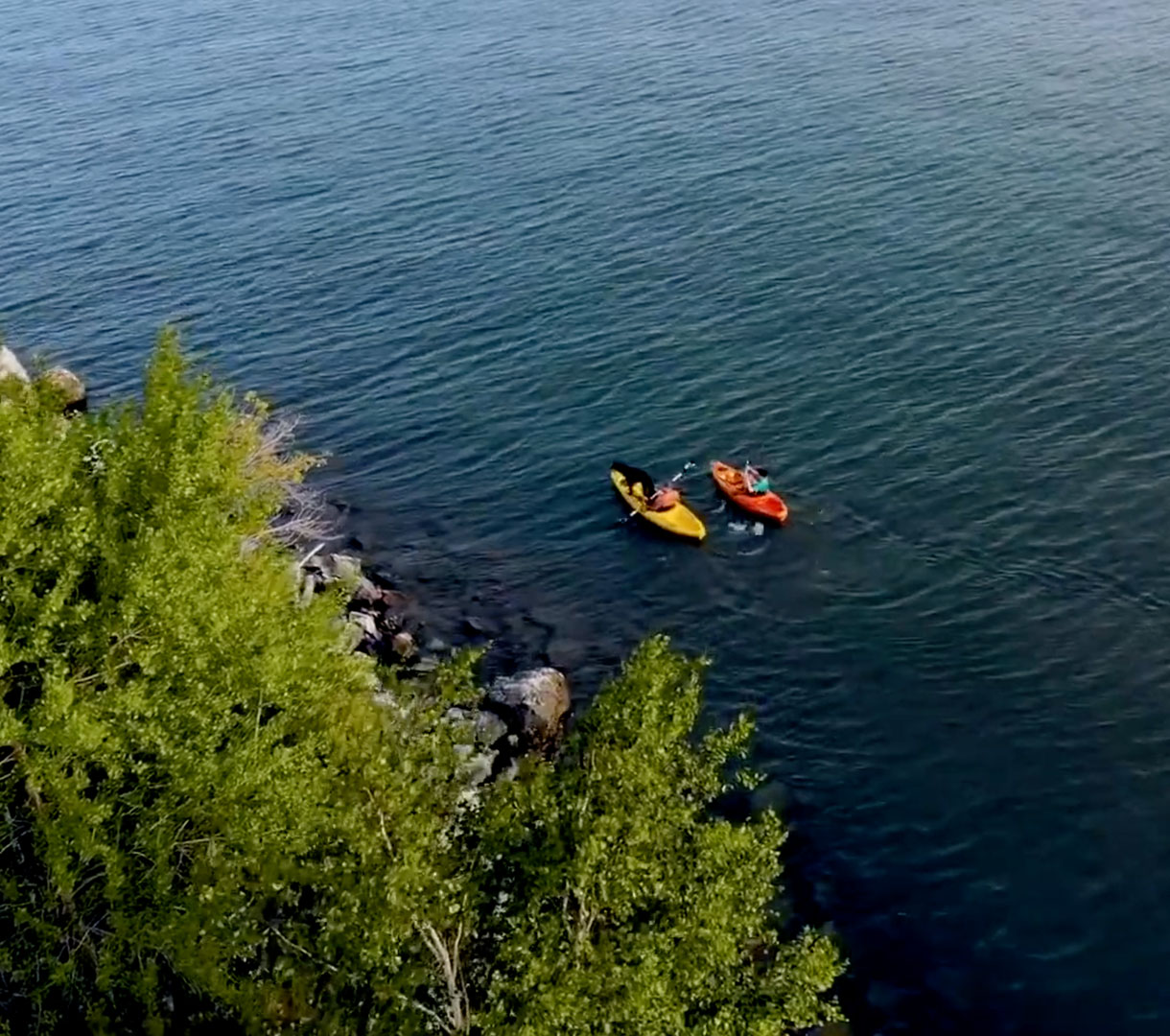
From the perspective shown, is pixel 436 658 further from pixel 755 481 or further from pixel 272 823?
pixel 272 823

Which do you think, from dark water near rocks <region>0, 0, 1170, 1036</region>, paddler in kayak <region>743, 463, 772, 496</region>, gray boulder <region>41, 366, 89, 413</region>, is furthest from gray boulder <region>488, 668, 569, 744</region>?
gray boulder <region>41, 366, 89, 413</region>

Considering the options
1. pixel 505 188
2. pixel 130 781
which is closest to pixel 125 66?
pixel 505 188

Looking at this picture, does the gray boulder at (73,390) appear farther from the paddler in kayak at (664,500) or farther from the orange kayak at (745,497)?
the orange kayak at (745,497)

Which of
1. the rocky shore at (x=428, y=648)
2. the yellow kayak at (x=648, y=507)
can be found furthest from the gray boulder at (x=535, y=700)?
the yellow kayak at (x=648, y=507)

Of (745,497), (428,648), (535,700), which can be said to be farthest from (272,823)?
(745,497)

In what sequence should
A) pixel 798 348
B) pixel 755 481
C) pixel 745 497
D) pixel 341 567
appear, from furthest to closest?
pixel 798 348, pixel 745 497, pixel 755 481, pixel 341 567

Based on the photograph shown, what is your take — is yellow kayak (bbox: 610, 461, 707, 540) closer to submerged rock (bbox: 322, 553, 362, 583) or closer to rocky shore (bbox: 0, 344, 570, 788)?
rocky shore (bbox: 0, 344, 570, 788)

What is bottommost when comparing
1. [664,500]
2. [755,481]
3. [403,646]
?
[403,646]
